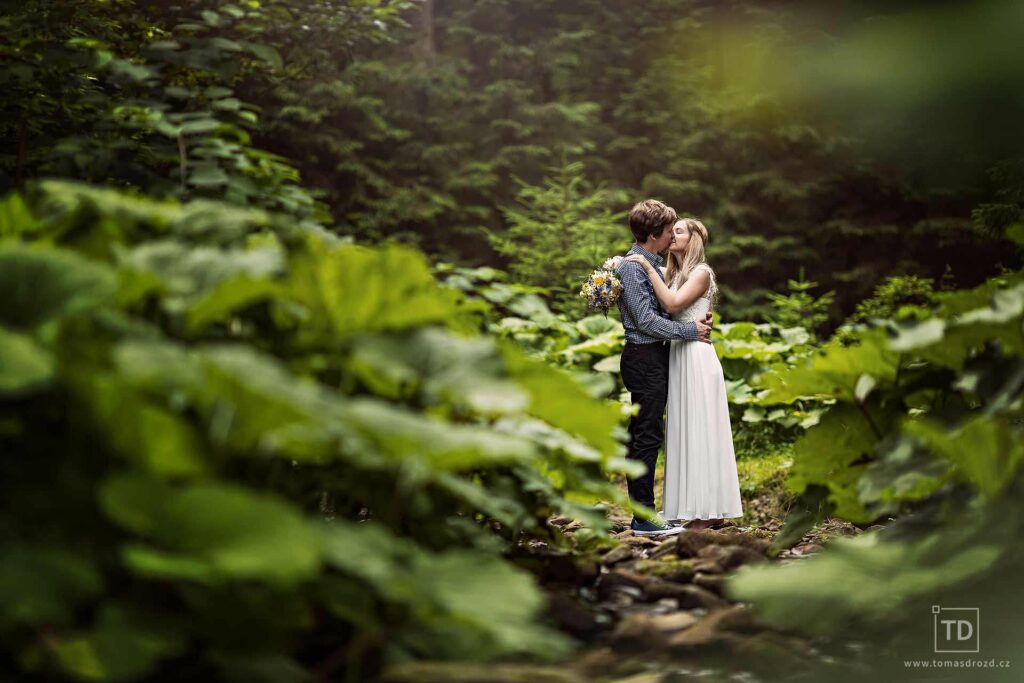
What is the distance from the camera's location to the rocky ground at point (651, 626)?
5.93 ft

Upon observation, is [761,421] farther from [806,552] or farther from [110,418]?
[110,418]

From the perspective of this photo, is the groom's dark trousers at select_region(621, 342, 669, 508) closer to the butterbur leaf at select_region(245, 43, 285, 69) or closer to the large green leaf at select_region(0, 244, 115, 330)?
the butterbur leaf at select_region(245, 43, 285, 69)

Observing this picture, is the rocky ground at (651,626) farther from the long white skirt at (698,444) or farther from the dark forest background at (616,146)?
the dark forest background at (616,146)

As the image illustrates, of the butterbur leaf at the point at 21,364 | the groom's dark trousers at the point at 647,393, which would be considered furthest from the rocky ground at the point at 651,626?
the groom's dark trousers at the point at 647,393

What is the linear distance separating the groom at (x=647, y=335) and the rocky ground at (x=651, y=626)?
159cm

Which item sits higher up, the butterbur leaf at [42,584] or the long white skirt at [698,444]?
the long white skirt at [698,444]

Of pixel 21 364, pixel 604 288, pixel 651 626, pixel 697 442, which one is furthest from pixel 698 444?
pixel 21 364

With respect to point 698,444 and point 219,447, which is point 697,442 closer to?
point 698,444

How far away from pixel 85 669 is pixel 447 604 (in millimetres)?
451

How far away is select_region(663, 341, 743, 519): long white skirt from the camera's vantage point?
14.0ft

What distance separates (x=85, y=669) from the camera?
1094 millimetres

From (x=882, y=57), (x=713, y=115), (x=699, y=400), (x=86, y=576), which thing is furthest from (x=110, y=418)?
(x=713, y=115)

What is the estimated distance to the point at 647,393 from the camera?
4324mm

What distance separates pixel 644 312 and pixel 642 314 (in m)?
0.01
